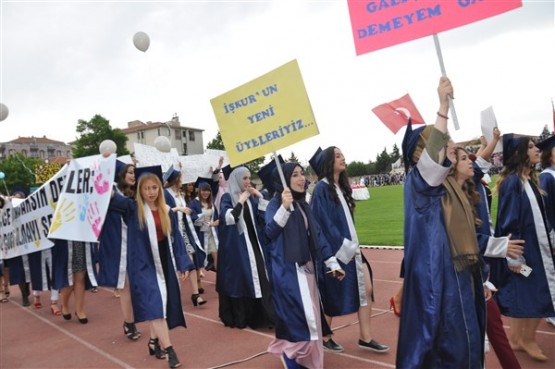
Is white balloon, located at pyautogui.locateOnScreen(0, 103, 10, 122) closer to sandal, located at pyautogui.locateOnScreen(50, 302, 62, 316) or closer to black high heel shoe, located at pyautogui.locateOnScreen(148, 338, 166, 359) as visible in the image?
sandal, located at pyautogui.locateOnScreen(50, 302, 62, 316)

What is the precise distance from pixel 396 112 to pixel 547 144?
5.78 feet

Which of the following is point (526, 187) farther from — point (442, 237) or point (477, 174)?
point (442, 237)

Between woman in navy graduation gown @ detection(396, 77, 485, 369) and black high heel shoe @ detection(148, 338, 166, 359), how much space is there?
3.03 meters

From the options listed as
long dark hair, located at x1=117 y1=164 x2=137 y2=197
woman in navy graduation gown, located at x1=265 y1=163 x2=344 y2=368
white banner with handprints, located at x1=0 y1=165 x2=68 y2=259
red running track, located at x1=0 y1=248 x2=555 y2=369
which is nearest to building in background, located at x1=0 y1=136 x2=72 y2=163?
white banner with handprints, located at x1=0 y1=165 x2=68 y2=259

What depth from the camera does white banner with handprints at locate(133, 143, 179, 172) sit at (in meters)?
9.73

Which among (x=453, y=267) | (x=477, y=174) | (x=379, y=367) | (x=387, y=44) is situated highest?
(x=387, y=44)

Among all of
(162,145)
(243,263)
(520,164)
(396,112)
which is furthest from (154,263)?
(162,145)

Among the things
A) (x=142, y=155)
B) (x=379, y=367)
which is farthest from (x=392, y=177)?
(x=379, y=367)

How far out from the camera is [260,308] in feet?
20.4

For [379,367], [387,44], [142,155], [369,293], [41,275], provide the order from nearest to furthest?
[387,44] → [379,367] → [369,293] → [41,275] → [142,155]

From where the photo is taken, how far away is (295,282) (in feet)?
13.4

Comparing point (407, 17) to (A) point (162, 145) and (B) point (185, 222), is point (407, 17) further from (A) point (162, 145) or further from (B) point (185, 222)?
(A) point (162, 145)

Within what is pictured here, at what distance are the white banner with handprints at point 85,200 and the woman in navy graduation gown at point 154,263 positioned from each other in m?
0.34

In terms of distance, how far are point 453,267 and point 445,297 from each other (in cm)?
18
